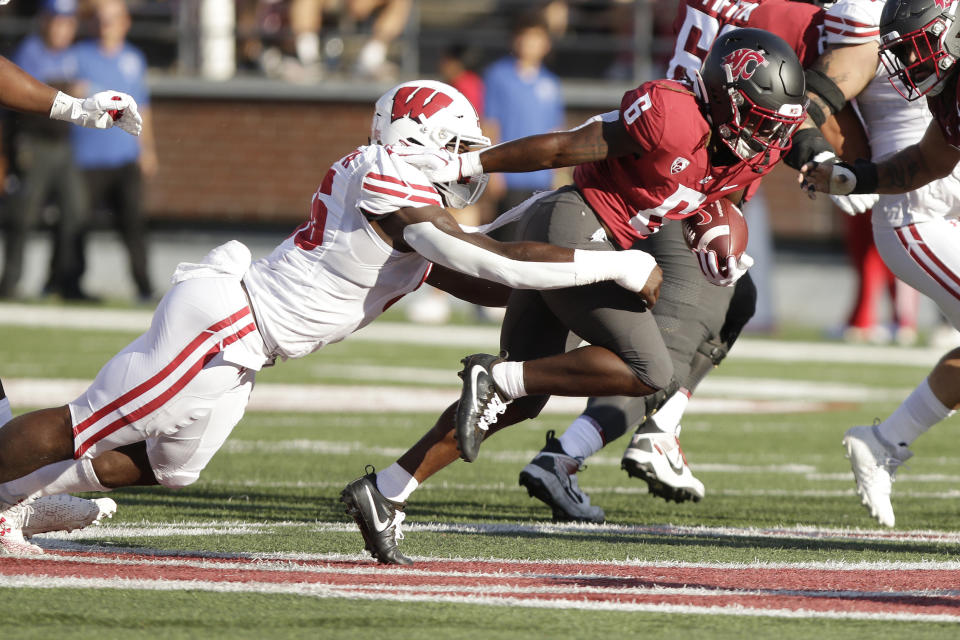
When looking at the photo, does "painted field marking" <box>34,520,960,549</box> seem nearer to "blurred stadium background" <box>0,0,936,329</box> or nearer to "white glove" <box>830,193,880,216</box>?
"white glove" <box>830,193,880,216</box>

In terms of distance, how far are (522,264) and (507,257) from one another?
1.7 inches

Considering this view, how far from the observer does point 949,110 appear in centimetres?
486

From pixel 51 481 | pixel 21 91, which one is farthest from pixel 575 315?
pixel 21 91

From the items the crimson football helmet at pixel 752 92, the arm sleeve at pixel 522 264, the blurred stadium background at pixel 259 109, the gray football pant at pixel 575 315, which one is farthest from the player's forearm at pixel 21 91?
the blurred stadium background at pixel 259 109

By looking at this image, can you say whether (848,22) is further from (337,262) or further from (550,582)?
(550,582)

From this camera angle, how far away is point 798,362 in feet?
39.1

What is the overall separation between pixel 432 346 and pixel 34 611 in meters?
8.73

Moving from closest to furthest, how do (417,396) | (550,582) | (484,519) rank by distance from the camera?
1. (550,582)
2. (484,519)
3. (417,396)

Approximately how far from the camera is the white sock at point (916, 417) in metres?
5.45

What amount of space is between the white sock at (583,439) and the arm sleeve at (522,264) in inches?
46.1

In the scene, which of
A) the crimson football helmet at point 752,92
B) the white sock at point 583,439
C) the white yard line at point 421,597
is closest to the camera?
the white yard line at point 421,597

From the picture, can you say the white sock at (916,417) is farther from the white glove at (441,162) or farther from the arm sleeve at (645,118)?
the white glove at (441,162)

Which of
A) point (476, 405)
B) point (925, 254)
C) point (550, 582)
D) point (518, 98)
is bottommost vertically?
point (518, 98)

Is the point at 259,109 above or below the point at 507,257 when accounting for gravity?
below
